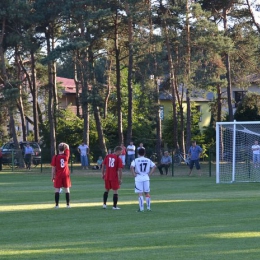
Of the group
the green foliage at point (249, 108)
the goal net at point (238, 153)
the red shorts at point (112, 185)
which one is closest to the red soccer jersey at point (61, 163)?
the red shorts at point (112, 185)

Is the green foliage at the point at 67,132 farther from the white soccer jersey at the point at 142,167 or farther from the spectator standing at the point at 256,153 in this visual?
the white soccer jersey at the point at 142,167

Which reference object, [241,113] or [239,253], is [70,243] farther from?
[241,113]

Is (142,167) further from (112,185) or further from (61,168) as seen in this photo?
(61,168)

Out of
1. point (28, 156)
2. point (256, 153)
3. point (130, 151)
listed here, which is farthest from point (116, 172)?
point (28, 156)

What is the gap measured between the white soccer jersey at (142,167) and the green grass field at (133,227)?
3.24ft

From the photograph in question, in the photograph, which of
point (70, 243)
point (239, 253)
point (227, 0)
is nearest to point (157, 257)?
point (239, 253)

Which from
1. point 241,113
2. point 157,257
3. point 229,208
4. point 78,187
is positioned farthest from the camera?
point 241,113

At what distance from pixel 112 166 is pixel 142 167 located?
1158 millimetres

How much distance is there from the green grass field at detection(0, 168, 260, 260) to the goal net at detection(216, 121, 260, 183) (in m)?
6.16

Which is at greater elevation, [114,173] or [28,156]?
[28,156]

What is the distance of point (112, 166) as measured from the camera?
1961 cm

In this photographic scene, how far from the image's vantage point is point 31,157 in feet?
155

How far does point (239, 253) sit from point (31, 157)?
36.5m

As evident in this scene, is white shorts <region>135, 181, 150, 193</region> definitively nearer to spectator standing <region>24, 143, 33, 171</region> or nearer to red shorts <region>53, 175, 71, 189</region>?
red shorts <region>53, 175, 71, 189</region>
